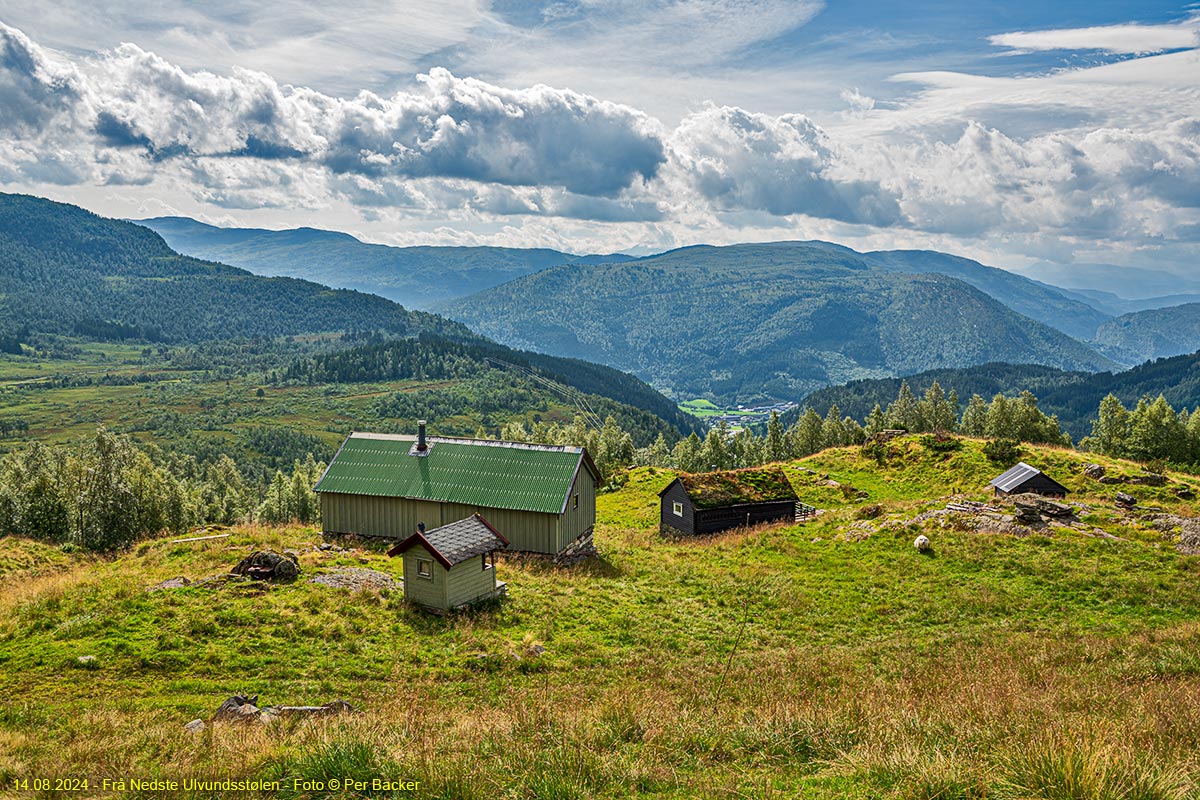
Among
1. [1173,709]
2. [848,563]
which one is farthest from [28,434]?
[1173,709]

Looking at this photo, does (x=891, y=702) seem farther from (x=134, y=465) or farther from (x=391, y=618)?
(x=134, y=465)

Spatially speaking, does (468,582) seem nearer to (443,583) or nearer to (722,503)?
(443,583)

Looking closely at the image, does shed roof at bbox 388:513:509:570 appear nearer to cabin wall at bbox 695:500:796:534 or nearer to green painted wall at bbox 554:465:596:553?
green painted wall at bbox 554:465:596:553

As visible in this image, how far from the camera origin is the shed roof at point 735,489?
4931 cm

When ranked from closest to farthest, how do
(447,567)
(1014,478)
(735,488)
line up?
(447,567) < (1014,478) < (735,488)

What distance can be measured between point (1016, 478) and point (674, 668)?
36.2 m

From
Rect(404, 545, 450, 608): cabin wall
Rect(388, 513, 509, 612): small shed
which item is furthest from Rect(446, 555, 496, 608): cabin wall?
Rect(404, 545, 450, 608): cabin wall

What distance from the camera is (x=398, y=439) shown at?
41.9 metres

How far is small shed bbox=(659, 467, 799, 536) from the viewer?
160 feet

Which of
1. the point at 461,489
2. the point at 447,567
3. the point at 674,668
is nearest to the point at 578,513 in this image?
the point at 461,489

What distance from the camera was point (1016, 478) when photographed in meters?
44.9

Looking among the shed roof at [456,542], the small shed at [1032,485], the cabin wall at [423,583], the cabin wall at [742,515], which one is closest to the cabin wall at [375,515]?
the shed roof at [456,542]

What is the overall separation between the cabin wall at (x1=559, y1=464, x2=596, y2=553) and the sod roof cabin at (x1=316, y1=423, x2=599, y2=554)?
6 cm

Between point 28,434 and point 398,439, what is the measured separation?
211011mm
